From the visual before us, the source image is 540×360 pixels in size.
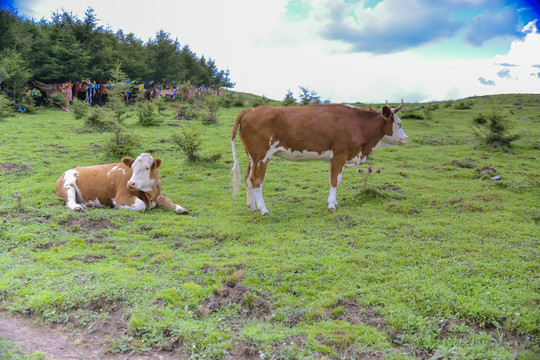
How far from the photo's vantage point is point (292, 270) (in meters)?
5.38

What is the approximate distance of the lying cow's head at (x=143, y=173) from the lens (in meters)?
7.81

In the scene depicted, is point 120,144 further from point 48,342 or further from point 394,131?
point 48,342

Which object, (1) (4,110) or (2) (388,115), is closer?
(2) (388,115)

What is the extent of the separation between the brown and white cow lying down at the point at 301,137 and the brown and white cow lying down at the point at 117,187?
67.1 inches

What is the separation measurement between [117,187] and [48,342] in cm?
478

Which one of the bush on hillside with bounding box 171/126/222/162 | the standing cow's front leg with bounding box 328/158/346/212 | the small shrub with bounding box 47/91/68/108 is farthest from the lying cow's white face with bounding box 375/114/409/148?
the small shrub with bounding box 47/91/68/108

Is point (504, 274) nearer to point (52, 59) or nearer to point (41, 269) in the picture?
point (41, 269)

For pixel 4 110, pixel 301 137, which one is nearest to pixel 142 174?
pixel 301 137

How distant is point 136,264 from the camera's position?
18.3ft

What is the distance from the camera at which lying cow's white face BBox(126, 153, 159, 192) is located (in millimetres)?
7809

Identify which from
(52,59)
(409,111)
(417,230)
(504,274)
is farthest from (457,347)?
(52,59)

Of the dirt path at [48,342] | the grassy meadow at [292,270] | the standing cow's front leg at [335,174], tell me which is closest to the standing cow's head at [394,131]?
the grassy meadow at [292,270]

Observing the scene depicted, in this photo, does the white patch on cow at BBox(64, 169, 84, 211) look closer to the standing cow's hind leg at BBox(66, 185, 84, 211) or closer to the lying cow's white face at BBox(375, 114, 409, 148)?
the standing cow's hind leg at BBox(66, 185, 84, 211)

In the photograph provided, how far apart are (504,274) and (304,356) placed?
10.4 ft
